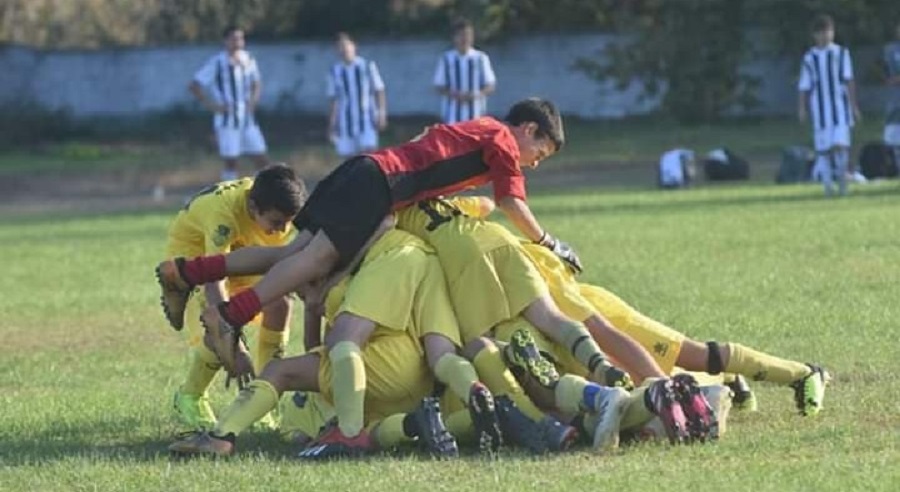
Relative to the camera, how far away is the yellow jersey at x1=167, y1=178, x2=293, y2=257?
9602mm

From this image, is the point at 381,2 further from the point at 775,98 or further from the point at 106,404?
the point at 106,404

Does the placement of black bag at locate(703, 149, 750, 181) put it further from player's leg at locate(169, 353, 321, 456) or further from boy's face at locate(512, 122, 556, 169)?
player's leg at locate(169, 353, 321, 456)

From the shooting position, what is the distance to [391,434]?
830 centimetres

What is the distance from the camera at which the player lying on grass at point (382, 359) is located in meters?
8.33

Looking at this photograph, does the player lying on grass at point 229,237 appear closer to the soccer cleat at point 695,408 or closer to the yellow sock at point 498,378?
the yellow sock at point 498,378

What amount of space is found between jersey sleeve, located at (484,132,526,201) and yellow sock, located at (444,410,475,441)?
1.22m

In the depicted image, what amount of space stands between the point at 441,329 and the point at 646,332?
102 cm

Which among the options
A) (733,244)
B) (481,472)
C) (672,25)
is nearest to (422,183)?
(481,472)

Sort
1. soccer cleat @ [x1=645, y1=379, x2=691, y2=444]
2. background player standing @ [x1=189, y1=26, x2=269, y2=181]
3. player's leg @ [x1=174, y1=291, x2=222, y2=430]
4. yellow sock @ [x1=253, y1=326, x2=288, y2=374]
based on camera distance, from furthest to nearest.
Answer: background player standing @ [x1=189, y1=26, x2=269, y2=181] → yellow sock @ [x1=253, y1=326, x2=288, y2=374] → player's leg @ [x1=174, y1=291, x2=222, y2=430] → soccer cleat @ [x1=645, y1=379, x2=691, y2=444]

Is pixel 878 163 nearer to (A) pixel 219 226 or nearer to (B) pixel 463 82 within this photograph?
(B) pixel 463 82

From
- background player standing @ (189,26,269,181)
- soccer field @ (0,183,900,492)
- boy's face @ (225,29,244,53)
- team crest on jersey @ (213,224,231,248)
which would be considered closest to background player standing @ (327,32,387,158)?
background player standing @ (189,26,269,181)

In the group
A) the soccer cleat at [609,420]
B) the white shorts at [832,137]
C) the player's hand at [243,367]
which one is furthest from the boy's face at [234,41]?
the soccer cleat at [609,420]

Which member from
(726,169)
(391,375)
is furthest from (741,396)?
(726,169)

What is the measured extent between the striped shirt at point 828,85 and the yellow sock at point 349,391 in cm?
1612
